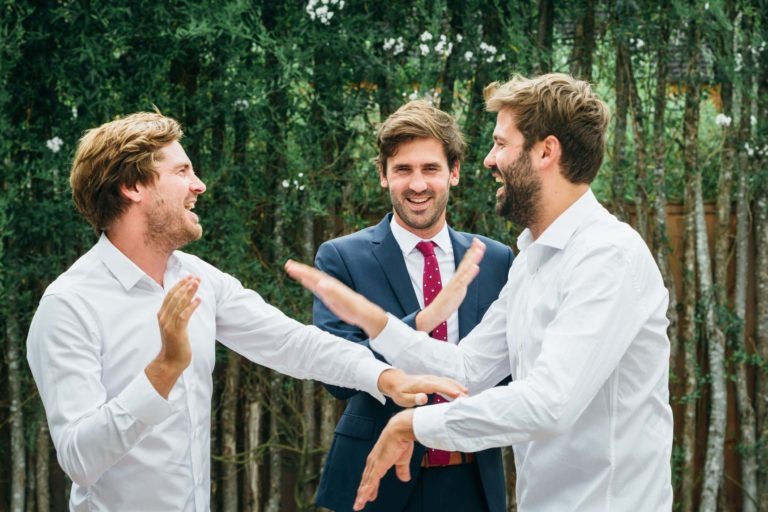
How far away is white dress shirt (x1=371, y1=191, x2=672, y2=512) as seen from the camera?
2107 millimetres

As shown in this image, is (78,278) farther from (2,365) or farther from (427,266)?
(2,365)

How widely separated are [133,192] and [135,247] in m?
0.14

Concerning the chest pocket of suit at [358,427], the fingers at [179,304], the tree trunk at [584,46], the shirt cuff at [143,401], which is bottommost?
the chest pocket of suit at [358,427]

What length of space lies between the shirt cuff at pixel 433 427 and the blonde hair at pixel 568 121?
685mm

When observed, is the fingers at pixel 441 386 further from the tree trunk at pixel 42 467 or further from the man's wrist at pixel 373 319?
the tree trunk at pixel 42 467

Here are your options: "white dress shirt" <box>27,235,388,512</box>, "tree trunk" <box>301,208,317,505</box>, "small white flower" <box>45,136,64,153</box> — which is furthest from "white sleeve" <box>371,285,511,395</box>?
"small white flower" <box>45,136,64,153</box>

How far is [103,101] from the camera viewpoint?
15.2 ft

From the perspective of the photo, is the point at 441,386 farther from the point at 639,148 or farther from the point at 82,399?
the point at 639,148

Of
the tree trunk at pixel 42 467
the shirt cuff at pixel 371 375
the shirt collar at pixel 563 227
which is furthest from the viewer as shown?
the tree trunk at pixel 42 467

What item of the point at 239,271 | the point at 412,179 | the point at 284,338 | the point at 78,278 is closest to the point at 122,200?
the point at 78,278

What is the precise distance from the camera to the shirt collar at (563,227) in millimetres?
2361

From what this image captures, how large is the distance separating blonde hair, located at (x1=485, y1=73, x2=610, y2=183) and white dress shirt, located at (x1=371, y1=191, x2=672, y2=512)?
0.13 metres

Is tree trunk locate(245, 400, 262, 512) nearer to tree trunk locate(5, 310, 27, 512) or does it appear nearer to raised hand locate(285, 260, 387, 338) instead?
tree trunk locate(5, 310, 27, 512)

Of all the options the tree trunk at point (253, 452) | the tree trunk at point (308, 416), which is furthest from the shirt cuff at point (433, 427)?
the tree trunk at point (253, 452)
